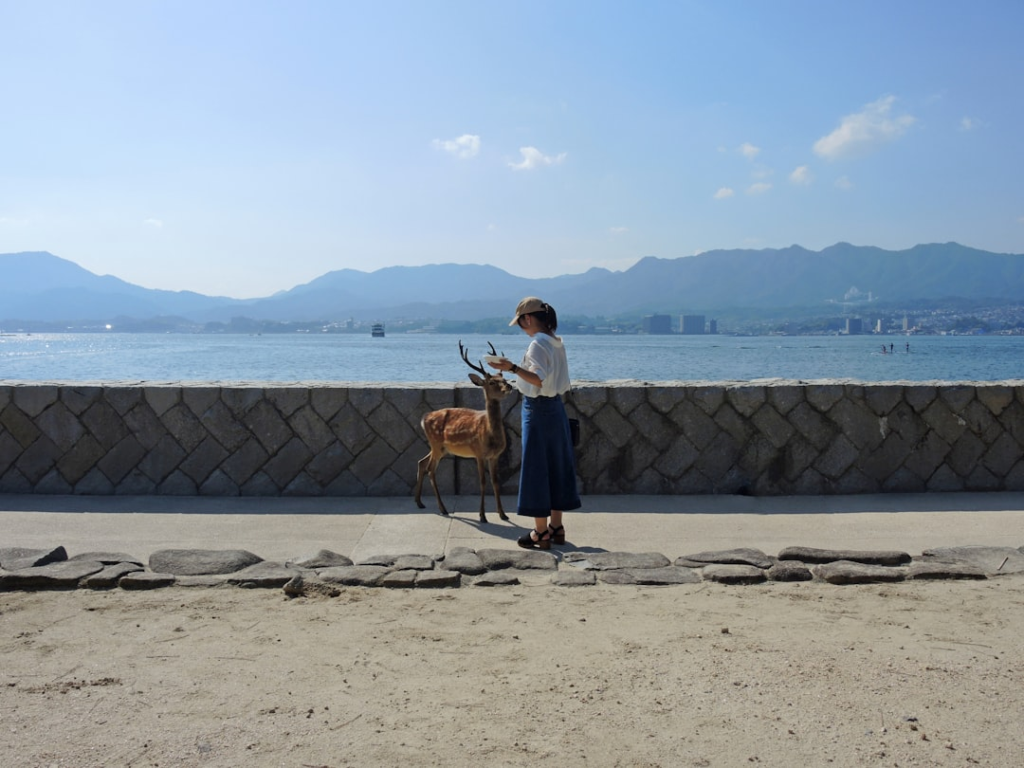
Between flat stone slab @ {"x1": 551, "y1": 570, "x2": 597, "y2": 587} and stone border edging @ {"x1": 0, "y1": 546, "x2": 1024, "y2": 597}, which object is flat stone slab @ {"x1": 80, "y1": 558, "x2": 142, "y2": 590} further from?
flat stone slab @ {"x1": 551, "y1": 570, "x2": 597, "y2": 587}

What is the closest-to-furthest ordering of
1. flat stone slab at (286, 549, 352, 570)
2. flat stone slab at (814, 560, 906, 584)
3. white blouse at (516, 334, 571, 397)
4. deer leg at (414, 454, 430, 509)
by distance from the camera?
flat stone slab at (814, 560, 906, 584) → flat stone slab at (286, 549, 352, 570) → white blouse at (516, 334, 571, 397) → deer leg at (414, 454, 430, 509)

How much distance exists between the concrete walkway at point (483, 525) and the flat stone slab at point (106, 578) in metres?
0.49

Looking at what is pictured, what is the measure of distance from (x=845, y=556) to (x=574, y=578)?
5.40 ft

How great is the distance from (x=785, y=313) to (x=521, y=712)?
16989 centimetres

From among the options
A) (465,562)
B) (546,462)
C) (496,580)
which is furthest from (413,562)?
(546,462)

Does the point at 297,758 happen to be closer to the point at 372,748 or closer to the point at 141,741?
the point at 372,748

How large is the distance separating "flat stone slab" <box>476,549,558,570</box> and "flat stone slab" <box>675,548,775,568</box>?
29.8 inches

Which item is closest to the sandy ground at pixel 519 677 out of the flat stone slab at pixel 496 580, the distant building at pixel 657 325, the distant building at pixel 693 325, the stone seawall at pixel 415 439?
the flat stone slab at pixel 496 580

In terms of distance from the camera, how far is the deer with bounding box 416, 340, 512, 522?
585 cm

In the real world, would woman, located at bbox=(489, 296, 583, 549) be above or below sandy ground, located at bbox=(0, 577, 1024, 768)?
above

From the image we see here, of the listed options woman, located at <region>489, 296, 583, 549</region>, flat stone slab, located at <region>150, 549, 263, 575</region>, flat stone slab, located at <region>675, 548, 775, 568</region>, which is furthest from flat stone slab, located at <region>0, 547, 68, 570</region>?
flat stone slab, located at <region>675, 548, 775, 568</region>

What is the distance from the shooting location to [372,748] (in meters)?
2.80

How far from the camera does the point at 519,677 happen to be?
11.1 feet

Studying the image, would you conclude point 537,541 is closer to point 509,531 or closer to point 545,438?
point 509,531
